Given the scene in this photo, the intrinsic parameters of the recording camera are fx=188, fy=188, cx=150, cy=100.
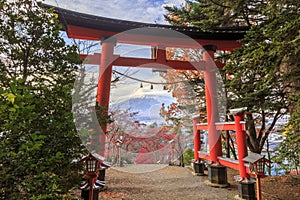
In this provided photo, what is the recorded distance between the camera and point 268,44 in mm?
2393

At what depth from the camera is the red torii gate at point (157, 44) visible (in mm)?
3583

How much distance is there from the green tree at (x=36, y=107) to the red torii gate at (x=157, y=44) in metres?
1.47

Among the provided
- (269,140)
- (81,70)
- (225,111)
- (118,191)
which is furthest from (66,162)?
(269,140)

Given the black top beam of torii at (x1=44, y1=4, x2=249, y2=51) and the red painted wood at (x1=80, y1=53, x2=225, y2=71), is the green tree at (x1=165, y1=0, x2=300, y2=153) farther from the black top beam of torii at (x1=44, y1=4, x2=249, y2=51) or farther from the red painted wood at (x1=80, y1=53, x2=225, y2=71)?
the red painted wood at (x1=80, y1=53, x2=225, y2=71)

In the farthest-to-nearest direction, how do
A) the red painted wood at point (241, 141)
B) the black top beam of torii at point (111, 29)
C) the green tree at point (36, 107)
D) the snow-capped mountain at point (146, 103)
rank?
the red painted wood at point (241, 141) → the black top beam of torii at point (111, 29) → the snow-capped mountain at point (146, 103) → the green tree at point (36, 107)

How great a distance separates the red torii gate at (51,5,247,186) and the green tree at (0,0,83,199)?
1.47 meters

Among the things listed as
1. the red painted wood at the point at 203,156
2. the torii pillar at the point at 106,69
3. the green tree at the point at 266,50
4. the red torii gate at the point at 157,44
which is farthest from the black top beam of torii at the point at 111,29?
the red painted wood at the point at 203,156

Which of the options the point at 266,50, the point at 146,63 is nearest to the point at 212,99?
the point at 146,63

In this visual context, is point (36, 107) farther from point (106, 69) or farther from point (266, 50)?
point (266, 50)

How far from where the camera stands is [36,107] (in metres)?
1.44

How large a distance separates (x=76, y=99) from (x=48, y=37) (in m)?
0.62

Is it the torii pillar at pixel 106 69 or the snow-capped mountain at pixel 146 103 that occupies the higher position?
the torii pillar at pixel 106 69

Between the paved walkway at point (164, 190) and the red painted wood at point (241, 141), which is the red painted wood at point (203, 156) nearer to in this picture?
the paved walkway at point (164, 190)

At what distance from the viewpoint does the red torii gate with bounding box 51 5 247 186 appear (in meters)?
3.58
